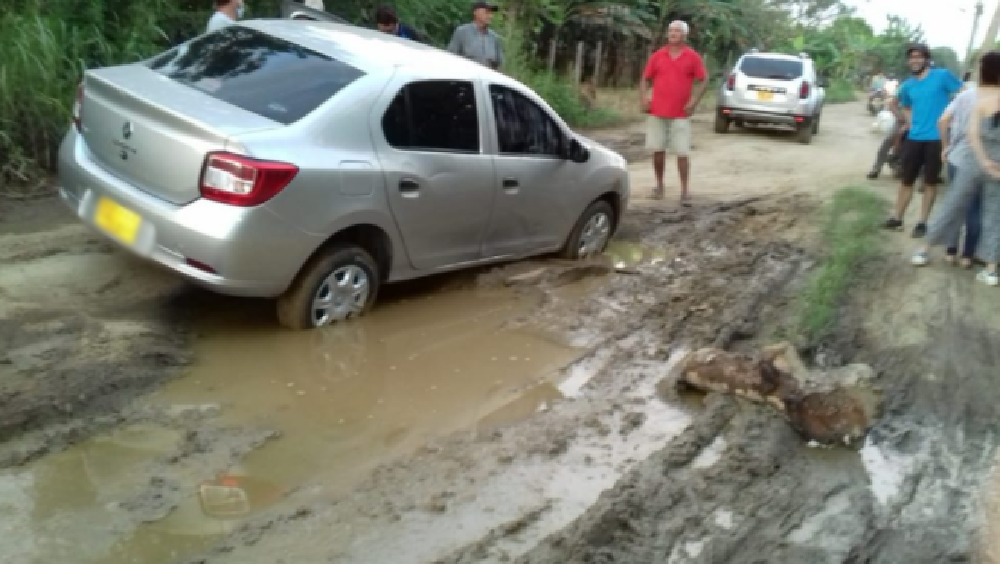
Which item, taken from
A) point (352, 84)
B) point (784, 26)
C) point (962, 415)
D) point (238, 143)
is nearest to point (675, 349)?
point (962, 415)

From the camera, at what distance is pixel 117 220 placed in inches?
187

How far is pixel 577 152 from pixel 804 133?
12139 mm

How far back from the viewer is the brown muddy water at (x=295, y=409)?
3.21m

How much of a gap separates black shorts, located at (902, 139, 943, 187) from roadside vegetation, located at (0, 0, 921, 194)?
715 centimetres

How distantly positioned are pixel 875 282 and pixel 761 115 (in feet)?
36.6

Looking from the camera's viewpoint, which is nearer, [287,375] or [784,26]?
[287,375]

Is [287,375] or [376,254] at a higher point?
[376,254]

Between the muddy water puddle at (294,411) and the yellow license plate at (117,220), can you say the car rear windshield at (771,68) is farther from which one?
the yellow license plate at (117,220)

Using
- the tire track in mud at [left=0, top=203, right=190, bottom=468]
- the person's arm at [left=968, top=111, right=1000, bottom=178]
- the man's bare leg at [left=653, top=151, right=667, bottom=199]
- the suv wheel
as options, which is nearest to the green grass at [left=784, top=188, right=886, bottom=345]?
the person's arm at [left=968, top=111, right=1000, bottom=178]

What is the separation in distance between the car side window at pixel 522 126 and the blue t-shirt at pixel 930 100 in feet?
12.1

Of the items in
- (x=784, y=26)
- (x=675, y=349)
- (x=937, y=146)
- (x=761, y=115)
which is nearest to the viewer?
(x=675, y=349)

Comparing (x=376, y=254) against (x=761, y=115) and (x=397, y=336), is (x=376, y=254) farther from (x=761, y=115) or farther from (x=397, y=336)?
(x=761, y=115)

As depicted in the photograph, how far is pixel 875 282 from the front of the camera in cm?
704

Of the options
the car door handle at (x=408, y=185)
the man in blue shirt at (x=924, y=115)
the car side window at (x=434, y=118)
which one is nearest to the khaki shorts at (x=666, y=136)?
the man in blue shirt at (x=924, y=115)
